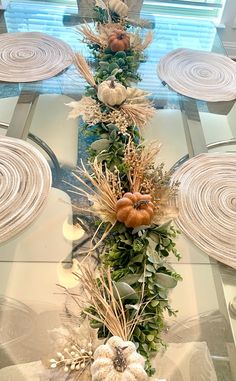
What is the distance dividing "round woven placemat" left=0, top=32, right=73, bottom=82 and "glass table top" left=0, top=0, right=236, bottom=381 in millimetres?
42

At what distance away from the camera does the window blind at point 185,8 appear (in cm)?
216

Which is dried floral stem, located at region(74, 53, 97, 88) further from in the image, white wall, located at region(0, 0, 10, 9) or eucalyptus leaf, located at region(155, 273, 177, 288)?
white wall, located at region(0, 0, 10, 9)

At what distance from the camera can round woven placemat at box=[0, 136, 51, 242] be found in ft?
3.16

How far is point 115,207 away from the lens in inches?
33.6

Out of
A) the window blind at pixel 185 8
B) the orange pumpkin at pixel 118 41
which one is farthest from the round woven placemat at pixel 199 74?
the window blind at pixel 185 8

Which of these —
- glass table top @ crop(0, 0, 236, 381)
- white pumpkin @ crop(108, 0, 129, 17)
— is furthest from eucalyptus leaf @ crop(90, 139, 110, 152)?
white pumpkin @ crop(108, 0, 129, 17)

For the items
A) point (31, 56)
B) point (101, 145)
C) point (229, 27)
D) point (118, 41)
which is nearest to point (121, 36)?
point (118, 41)

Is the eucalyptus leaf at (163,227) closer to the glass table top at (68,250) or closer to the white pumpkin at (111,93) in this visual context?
the glass table top at (68,250)

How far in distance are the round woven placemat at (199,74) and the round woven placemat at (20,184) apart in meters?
0.71

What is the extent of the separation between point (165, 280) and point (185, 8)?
196cm

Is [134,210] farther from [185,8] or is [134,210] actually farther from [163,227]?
[185,8]

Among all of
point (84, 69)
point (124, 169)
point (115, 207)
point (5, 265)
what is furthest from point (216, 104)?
point (5, 265)

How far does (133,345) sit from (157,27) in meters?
1.80

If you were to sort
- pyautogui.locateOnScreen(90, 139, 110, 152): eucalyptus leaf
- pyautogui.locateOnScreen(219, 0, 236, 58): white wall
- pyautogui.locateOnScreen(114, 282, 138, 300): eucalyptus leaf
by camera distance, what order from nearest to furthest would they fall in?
pyautogui.locateOnScreen(114, 282, 138, 300): eucalyptus leaf
pyautogui.locateOnScreen(90, 139, 110, 152): eucalyptus leaf
pyautogui.locateOnScreen(219, 0, 236, 58): white wall
